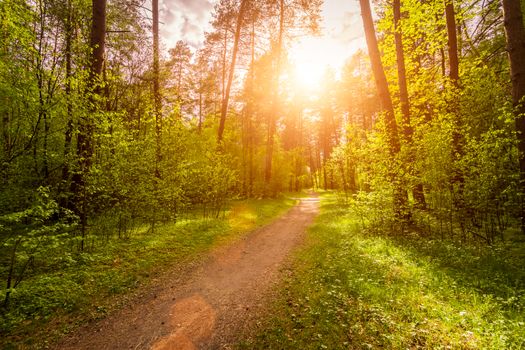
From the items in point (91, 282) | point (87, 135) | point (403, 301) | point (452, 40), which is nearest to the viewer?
point (403, 301)

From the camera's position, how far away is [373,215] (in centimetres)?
977

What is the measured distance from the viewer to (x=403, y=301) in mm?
4887

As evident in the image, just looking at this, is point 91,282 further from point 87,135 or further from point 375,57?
point 375,57

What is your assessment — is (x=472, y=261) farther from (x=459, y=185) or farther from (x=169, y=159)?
(x=169, y=159)

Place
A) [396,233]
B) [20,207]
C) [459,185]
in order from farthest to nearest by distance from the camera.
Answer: [396,233] < [459,185] < [20,207]

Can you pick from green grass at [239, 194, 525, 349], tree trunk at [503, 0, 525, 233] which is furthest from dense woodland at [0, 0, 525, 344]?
green grass at [239, 194, 525, 349]

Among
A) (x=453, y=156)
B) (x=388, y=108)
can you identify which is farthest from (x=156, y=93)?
(x=453, y=156)

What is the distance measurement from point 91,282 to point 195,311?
2.75 metres

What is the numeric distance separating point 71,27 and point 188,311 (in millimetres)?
9007

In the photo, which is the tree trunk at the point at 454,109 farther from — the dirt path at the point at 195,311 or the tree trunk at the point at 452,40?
the dirt path at the point at 195,311

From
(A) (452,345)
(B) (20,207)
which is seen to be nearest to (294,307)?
(A) (452,345)

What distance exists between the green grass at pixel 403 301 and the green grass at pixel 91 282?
10.8 feet

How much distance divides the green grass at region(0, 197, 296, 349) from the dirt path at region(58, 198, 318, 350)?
0.50 meters

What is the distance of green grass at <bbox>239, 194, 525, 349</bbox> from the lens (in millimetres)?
3920
